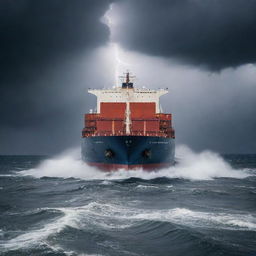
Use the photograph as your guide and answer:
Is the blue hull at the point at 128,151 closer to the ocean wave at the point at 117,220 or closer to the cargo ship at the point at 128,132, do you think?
the cargo ship at the point at 128,132

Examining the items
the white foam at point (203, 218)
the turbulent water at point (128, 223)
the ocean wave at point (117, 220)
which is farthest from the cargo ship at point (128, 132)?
the white foam at point (203, 218)

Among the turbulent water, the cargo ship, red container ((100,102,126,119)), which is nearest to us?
the turbulent water

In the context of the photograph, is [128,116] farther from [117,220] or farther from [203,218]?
[117,220]

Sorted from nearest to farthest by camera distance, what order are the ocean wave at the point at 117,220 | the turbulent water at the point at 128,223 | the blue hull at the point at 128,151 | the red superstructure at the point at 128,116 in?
1. the turbulent water at the point at 128,223
2. the ocean wave at the point at 117,220
3. the blue hull at the point at 128,151
4. the red superstructure at the point at 128,116

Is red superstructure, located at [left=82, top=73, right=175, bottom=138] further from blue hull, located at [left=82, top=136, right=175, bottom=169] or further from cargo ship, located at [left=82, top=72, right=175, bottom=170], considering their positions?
blue hull, located at [left=82, top=136, right=175, bottom=169]

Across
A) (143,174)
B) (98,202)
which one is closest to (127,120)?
(143,174)

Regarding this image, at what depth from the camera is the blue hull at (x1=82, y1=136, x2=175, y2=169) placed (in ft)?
133

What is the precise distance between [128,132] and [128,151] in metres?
3.31

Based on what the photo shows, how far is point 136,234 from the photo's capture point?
16.5m

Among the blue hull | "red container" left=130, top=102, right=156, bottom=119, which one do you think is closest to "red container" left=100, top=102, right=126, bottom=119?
"red container" left=130, top=102, right=156, bottom=119

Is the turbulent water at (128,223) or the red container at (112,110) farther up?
the red container at (112,110)

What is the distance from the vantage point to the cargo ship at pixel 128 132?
41156 millimetres

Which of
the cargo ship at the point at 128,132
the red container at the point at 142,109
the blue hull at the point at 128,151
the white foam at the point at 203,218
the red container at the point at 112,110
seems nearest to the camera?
the white foam at the point at 203,218

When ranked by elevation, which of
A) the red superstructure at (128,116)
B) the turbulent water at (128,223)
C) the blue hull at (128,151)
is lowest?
the turbulent water at (128,223)
